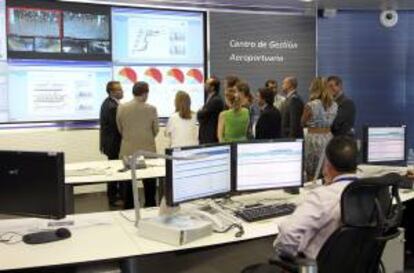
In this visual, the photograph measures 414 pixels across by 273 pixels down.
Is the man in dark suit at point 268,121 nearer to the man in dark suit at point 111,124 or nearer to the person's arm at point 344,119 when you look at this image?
the person's arm at point 344,119

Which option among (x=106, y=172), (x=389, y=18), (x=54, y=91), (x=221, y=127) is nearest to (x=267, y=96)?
(x=221, y=127)

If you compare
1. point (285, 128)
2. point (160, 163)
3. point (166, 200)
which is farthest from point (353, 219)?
point (285, 128)

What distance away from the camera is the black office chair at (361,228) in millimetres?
2236

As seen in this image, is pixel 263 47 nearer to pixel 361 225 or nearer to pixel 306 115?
pixel 306 115

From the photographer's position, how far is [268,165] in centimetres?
341

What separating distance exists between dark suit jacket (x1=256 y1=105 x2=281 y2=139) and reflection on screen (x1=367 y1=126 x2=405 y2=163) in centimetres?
156

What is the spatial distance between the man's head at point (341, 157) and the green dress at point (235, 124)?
9.77ft

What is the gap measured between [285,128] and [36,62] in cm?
310

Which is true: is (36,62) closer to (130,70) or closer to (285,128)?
(130,70)

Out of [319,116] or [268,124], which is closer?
[268,124]

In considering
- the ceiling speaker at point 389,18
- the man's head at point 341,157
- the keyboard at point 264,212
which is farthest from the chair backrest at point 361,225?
the ceiling speaker at point 389,18

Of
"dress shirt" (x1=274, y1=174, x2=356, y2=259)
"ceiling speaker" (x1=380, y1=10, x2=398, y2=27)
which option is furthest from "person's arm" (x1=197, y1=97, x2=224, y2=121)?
"ceiling speaker" (x1=380, y1=10, x2=398, y2=27)

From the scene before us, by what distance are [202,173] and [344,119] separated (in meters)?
3.53

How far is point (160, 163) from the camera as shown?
16.9 ft
